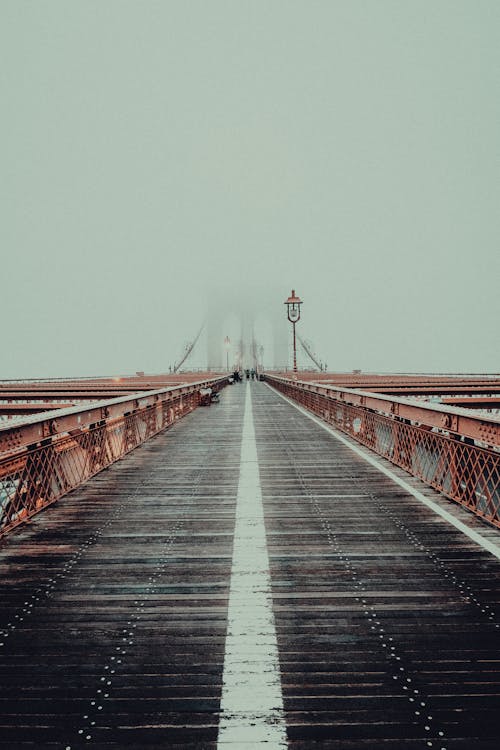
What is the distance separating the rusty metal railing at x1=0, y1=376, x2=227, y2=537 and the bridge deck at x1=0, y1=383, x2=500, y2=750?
14.9 inches

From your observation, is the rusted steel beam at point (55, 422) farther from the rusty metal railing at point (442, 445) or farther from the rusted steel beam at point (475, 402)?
the rusted steel beam at point (475, 402)

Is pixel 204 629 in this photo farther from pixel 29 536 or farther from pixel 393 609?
pixel 29 536

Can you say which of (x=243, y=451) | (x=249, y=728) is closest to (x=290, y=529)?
(x=249, y=728)

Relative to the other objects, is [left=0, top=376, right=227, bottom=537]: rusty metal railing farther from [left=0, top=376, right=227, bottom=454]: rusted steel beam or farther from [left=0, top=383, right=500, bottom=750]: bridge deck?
[left=0, top=383, right=500, bottom=750]: bridge deck

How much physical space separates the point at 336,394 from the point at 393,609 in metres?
12.2

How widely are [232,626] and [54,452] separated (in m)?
4.57

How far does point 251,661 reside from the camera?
305 cm

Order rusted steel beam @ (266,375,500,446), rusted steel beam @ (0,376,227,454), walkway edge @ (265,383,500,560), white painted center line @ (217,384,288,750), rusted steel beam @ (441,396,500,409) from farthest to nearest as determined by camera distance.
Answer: rusted steel beam @ (441,396,500,409), rusted steel beam @ (0,376,227,454), rusted steel beam @ (266,375,500,446), walkway edge @ (265,383,500,560), white painted center line @ (217,384,288,750)

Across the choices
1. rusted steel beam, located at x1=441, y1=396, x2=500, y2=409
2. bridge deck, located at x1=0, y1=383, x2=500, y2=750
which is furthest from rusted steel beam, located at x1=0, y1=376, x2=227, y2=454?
rusted steel beam, located at x1=441, y1=396, x2=500, y2=409

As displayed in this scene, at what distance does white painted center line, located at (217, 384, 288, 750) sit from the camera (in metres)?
2.48

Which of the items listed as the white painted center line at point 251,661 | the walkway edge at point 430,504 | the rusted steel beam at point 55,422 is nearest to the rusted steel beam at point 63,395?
the rusted steel beam at point 55,422

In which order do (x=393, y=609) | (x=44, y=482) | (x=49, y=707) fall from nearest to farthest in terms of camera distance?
1. (x=49, y=707)
2. (x=393, y=609)
3. (x=44, y=482)

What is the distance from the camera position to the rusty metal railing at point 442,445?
5809 millimetres

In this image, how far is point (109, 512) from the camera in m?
6.23
